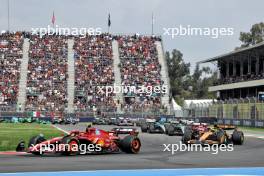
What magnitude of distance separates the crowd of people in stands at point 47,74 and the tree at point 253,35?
117ft

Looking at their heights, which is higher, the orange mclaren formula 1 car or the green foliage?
the green foliage

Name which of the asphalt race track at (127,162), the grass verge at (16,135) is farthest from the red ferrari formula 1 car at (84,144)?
the grass verge at (16,135)

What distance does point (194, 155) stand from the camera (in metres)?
16.2

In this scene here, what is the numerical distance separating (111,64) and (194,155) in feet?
163

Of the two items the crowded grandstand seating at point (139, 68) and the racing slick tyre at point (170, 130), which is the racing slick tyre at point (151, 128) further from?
the crowded grandstand seating at point (139, 68)

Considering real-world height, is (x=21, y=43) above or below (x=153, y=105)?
above

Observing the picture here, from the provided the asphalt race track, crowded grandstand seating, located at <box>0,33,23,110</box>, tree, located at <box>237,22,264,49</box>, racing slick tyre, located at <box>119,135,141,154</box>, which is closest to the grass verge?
racing slick tyre, located at <box>119,135,141,154</box>

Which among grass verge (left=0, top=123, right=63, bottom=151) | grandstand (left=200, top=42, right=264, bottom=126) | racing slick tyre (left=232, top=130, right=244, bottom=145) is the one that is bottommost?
grass verge (left=0, top=123, right=63, bottom=151)

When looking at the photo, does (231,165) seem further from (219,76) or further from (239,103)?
(219,76)

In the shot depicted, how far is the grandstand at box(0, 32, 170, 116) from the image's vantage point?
59.0 metres

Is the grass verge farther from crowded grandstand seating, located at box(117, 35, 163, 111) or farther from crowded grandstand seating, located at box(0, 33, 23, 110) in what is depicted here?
crowded grandstand seating, located at box(117, 35, 163, 111)

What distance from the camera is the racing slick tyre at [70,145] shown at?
Answer: 1570 cm

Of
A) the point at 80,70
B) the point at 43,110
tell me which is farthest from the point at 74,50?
the point at 43,110

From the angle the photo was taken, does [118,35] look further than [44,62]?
Yes
